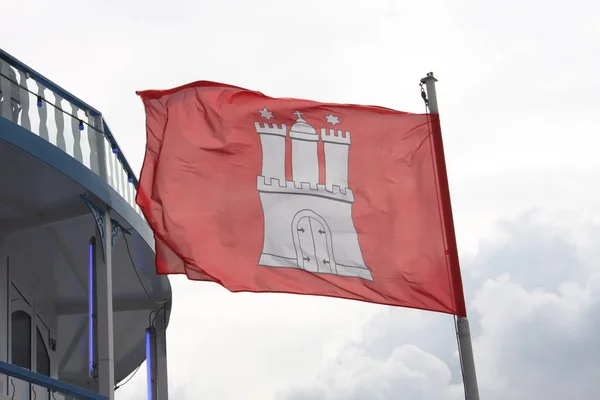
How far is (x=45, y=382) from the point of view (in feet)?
39.8

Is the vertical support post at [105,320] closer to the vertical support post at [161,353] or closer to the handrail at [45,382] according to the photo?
the handrail at [45,382]

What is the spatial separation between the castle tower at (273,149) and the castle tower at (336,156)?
43cm

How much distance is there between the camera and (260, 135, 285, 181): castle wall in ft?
38.5

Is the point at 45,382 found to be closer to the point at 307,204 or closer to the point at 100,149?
the point at 307,204

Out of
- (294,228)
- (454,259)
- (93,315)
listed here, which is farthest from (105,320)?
(454,259)

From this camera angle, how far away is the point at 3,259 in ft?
47.8

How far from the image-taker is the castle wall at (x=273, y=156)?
11742 millimetres

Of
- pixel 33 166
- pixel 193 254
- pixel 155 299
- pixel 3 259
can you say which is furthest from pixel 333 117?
pixel 155 299

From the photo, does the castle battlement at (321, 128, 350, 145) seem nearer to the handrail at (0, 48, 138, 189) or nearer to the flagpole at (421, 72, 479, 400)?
the flagpole at (421, 72, 479, 400)

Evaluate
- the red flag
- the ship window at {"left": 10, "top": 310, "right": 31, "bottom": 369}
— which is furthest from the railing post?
the red flag

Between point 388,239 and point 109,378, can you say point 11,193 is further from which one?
point 388,239

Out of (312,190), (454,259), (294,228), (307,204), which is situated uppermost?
(312,190)

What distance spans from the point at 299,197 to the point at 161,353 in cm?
623

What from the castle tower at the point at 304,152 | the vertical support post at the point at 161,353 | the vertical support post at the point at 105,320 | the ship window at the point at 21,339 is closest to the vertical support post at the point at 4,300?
the ship window at the point at 21,339
